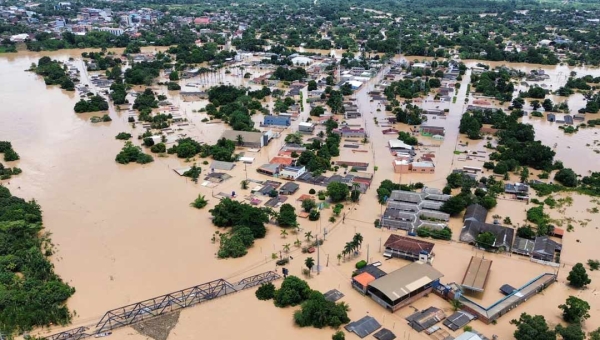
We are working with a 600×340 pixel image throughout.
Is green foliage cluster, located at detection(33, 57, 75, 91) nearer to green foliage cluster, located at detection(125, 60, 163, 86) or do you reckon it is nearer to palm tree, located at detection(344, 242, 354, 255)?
green foliage cluster, located at detection(125, 60, 163, 86)

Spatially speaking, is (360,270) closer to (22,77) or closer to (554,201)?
(554,201)

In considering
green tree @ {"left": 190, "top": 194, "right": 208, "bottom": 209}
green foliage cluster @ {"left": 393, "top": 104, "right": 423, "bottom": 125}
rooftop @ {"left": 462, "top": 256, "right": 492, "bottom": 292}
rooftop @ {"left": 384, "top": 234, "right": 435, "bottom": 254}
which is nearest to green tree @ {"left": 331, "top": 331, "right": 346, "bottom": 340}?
rooftop @ {"left": 462, "top": 256, "right": 492, "bottom": 292}

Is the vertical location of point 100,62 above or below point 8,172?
above

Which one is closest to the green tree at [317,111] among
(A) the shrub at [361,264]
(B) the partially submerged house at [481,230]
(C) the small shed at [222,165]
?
(C) the small shed at [222,165]

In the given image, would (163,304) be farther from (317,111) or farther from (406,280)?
(317,111)

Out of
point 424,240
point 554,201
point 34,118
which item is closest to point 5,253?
point 424,240

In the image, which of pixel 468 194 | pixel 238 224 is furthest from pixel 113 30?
pixel 468 194
